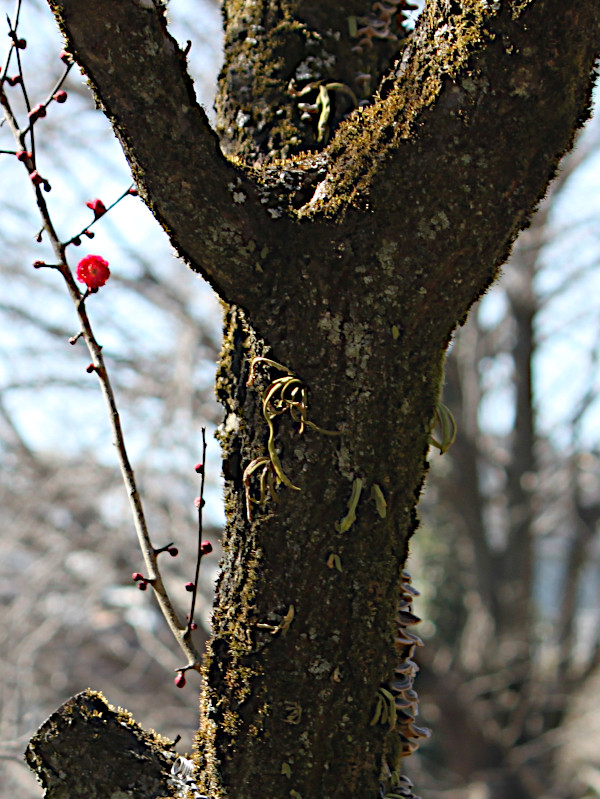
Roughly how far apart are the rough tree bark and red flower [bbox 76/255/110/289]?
0.17m

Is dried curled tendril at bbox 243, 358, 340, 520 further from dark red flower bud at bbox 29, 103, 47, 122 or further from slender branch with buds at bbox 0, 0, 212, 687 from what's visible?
dark red flower bud at bbox 29, 103, 47, 122

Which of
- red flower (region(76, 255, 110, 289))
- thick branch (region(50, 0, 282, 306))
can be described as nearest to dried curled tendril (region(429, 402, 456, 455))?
thick branch (region(50, 0, 282, 306))

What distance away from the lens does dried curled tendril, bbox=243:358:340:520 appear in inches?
45.4

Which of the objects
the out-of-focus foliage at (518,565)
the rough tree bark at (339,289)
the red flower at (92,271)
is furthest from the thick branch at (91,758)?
the out-of-focus foliage at (518,565)

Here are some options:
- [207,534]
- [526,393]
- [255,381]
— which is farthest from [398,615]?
[526,393]

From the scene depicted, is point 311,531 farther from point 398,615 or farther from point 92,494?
point 92,494

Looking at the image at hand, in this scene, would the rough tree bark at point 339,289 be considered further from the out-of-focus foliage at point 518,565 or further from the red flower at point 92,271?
the out-of-focus foliage at point 518,565

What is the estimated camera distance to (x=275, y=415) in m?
1.18

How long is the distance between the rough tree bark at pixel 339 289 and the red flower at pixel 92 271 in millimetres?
166

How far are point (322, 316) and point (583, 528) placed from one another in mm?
7358

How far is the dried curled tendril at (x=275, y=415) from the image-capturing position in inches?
45.4

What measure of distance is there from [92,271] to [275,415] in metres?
0.38

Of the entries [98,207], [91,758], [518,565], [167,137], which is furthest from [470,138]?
[518,565]

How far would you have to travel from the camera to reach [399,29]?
1740mm
